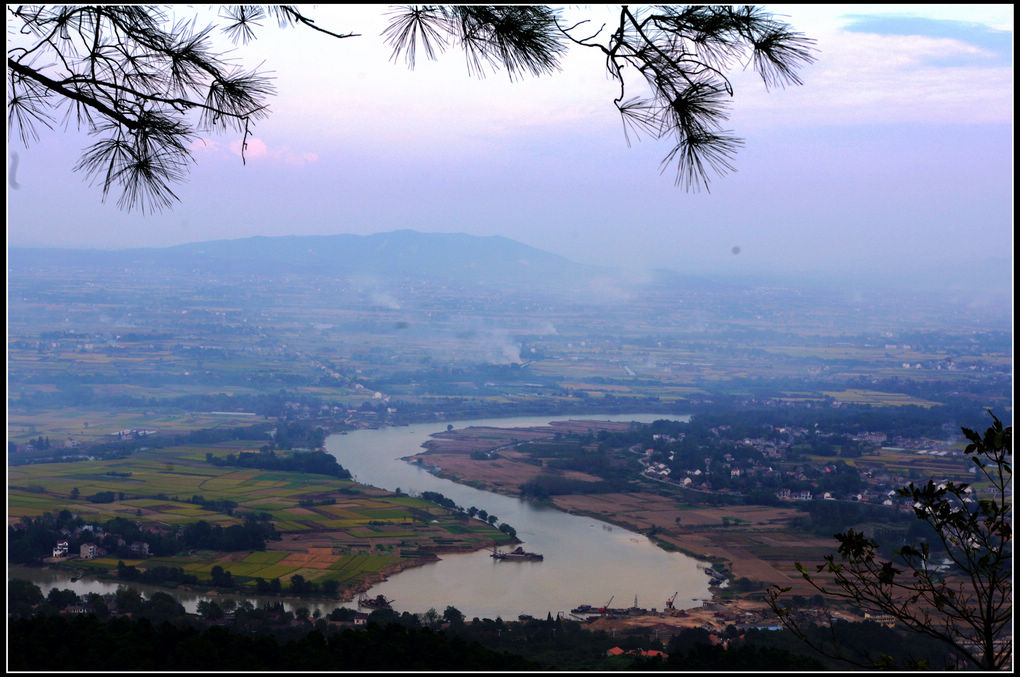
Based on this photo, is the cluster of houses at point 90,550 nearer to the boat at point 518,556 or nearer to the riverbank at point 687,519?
the boat at point 518,556

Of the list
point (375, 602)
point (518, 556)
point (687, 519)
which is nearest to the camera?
point (375, 602)

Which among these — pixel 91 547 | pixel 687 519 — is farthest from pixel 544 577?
pixel 91 547

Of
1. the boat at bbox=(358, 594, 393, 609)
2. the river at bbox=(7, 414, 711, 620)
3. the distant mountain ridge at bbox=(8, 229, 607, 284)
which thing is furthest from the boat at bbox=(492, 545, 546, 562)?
the distant mountain ridge at bbox=(8, 229, 607, 284)

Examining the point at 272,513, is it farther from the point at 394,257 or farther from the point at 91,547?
the point at 394,257

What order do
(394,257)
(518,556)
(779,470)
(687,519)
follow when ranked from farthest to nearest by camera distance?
(394,257)
(779,470)
(687,519)
(518,556)

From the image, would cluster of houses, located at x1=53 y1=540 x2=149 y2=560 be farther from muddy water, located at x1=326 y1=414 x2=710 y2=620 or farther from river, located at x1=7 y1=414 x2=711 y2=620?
muddy water, located at x1=326 y1=414 x2=710 y2=620

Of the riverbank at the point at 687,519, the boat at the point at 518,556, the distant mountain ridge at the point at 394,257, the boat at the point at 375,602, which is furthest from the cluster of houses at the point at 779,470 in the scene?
the distant mountain ridge at the point at 394,257
